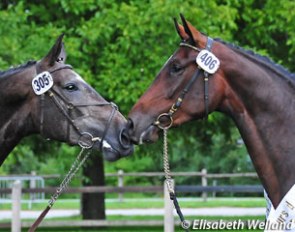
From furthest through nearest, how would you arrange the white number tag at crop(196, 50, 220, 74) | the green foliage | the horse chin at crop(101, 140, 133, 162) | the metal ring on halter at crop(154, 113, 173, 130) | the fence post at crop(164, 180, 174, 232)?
the green foliage
the fence post at crop(164, 180, 174, 232)
the horse chin at crop(101, 140, 133, 162)
the metal ring on halter at crop(154, 113, 173, 130)
the white number tag at crop(196, 50, 220, 74)

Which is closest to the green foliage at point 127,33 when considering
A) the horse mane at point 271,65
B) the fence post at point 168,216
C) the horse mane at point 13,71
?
the fence post at point 168,216

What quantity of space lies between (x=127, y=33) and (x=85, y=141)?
734 centimetres

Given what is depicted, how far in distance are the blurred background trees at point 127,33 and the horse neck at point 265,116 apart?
739 centimetres

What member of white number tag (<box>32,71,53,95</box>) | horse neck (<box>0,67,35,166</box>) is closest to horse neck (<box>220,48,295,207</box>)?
white number tag (<box>32,71,53,95</box>)

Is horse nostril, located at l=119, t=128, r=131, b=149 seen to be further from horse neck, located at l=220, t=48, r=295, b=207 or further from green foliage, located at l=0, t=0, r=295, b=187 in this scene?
green foliage, located at l=0, t=0, r=295, b=187

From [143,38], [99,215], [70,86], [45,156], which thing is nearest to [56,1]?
[143,38]

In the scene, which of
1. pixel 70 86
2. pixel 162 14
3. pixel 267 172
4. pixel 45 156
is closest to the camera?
pixel 267 172

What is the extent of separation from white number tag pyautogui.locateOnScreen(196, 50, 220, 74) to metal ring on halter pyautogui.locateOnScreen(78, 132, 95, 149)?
39.9 inches

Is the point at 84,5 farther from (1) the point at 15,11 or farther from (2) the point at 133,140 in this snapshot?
(2) the point at 133,140

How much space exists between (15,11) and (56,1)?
0.78 metres

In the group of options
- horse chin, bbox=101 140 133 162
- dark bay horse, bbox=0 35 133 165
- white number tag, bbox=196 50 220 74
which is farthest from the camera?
dark bay horse, bbox=0 35 133 165

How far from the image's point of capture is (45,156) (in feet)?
51.7

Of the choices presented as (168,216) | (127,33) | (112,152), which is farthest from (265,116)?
(127,33)

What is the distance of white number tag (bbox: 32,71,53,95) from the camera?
17.8ft
